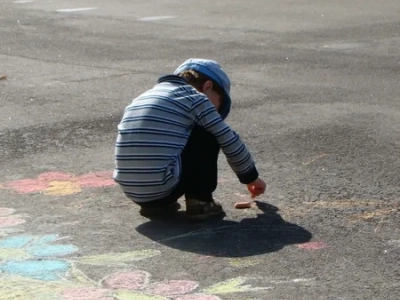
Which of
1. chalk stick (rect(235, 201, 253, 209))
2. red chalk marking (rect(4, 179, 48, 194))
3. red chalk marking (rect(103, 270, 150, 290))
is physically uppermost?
chalk stick (rect(235, 201, 253, 209))

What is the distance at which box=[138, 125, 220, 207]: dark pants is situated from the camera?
5.01 metres

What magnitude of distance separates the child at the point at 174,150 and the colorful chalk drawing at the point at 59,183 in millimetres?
645

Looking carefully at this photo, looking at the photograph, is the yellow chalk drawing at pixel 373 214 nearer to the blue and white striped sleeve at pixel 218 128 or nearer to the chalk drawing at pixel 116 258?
the blue and white striped sleeve at pixel 218 128

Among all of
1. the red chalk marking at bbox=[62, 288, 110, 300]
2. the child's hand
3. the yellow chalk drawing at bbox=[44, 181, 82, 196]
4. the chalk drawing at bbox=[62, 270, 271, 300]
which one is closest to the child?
the child's hand

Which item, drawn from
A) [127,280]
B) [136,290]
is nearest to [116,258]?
[127,280]

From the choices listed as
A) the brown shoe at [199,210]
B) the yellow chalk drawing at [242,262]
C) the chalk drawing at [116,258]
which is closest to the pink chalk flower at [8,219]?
the chalk drawing at [116,258]

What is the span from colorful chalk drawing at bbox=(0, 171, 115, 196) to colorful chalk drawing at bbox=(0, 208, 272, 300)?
86cm

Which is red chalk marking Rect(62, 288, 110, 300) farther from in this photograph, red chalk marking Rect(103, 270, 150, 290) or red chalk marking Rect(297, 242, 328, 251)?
red chalk marking Rect(297, 242, 328, 251)

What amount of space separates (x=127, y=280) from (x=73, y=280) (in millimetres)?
225

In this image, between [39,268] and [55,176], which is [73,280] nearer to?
[39,268]

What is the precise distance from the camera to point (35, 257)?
4.52m

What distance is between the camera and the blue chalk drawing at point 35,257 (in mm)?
4320

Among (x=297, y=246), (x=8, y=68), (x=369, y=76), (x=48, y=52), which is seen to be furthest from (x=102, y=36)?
(x=297, y=246)

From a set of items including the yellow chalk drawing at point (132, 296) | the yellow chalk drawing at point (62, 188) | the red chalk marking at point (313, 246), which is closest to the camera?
the yellow chalk drawing at point (132, 296)
